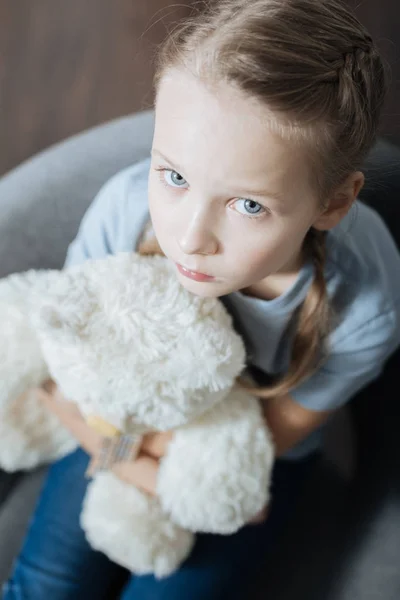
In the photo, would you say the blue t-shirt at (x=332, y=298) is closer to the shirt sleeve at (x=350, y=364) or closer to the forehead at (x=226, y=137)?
the shirt sleeve at (x=350, y=364)

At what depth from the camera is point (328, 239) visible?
0.79 metres

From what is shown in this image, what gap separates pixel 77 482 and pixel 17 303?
32cm

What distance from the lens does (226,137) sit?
0.53 m

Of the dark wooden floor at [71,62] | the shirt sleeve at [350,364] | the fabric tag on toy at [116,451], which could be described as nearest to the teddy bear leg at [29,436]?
the fabric tag on toy at [116,451]

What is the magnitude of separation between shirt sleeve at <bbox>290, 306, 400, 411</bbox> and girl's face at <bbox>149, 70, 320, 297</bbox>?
21cm

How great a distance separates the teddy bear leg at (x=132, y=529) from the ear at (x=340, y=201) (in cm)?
44

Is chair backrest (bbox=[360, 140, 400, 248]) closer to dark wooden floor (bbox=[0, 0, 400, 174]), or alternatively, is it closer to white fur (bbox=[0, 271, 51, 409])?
white fur (bbox=[0, 271, 51, 409])

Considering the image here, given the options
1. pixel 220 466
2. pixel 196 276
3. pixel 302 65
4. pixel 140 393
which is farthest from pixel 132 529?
pixel 302 65

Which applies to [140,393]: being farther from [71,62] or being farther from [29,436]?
[71,62]

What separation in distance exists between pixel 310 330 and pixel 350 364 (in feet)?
Result: 0.28

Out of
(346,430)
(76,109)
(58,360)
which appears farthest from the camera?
(76,109)

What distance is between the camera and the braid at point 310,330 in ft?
2.46

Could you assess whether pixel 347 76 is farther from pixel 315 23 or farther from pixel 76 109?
pixel 76 109

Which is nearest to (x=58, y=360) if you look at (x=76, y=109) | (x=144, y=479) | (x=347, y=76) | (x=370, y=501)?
(x=144, y=479)
